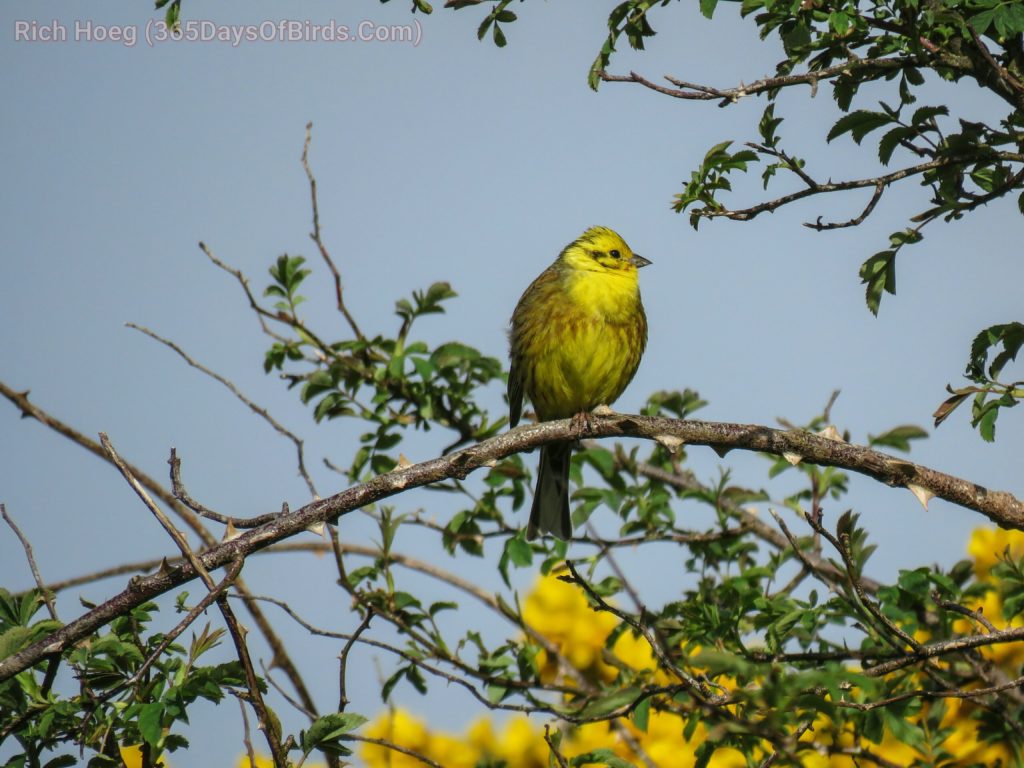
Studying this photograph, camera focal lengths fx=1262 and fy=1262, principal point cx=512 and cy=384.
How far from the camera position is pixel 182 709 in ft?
8.86

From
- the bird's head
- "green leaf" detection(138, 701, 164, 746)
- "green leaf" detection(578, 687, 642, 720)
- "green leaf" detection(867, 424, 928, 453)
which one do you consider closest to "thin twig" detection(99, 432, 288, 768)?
"green leaf" detection(138, 701, 164, 746)

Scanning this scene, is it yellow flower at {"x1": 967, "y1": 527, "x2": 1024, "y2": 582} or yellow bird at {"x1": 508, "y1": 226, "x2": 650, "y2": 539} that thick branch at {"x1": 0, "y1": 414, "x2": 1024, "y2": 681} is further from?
yellow bird at {"x1": 508, "y1": 226, "x2": 650, "y2": 539}

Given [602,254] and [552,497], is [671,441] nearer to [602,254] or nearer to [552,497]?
[552,497]

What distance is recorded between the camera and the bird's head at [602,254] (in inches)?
239

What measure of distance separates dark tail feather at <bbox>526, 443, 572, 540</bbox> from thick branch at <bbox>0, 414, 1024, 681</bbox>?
1601 millimetres

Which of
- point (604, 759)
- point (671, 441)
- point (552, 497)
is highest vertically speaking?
point (552, 497)

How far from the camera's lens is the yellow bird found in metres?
5.61

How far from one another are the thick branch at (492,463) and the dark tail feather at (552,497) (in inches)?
63.0

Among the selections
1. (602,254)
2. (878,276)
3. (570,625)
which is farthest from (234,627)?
(602,254)

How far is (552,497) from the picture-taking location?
5137mm

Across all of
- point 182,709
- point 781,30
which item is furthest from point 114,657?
point 781,30

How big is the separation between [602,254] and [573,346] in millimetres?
696

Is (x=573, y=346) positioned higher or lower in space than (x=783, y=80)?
higher

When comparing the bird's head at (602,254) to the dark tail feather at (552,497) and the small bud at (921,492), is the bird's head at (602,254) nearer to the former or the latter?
the dark tail feather at (552,497)
